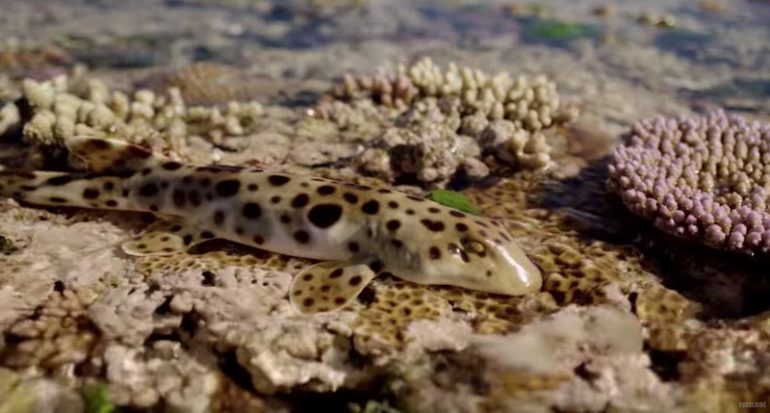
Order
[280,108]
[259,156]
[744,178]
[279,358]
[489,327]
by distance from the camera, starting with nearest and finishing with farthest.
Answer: [279,358]
[489,327]
[744,178]
[259,156]
[280,108]

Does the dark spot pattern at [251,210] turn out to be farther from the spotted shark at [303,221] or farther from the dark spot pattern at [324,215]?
the dark spot pattern at [324,215]

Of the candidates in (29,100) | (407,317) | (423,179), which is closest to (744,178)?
(423,179)

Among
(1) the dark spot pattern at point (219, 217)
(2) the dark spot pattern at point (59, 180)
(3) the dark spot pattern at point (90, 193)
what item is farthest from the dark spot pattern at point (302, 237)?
(2) the dark spot pattern at point (59, 180)

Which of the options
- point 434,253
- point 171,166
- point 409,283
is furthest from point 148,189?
point 434,253

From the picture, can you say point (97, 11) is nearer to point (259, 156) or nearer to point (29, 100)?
point (29, 100)

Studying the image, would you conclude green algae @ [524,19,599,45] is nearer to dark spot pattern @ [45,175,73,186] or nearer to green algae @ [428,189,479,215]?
green algae @ [428,189,479,215]

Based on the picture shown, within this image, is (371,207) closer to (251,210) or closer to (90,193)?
(251,210)

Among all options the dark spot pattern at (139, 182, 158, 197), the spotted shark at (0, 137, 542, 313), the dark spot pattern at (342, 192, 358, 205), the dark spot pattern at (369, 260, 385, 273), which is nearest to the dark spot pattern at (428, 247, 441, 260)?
the spotted shark at (0, 137, 542, 313)
